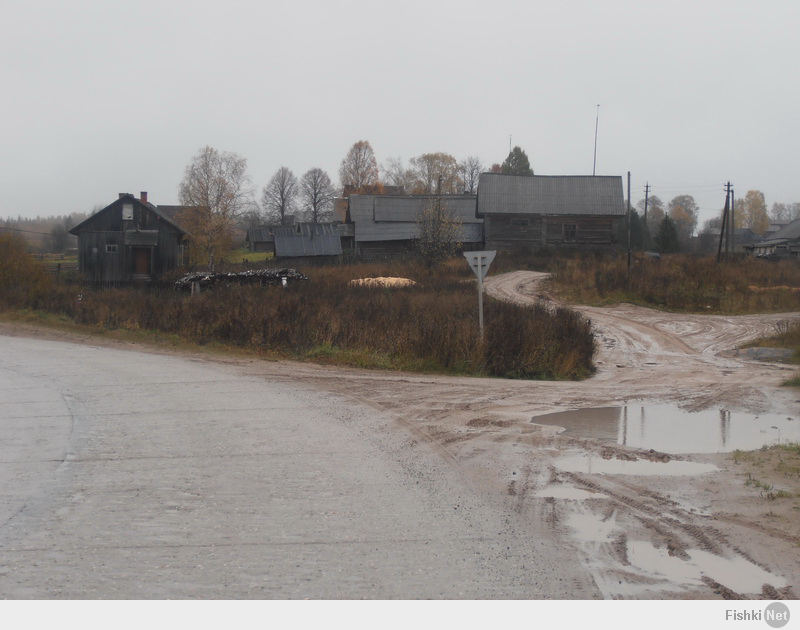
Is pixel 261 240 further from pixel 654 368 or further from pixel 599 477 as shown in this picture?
pixel 599 477

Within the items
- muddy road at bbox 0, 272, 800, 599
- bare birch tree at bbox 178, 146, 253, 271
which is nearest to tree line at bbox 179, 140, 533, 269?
bare birch tree at bbox 178, 146, 253, 271

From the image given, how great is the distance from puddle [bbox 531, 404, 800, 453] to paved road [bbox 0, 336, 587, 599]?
10.2ft

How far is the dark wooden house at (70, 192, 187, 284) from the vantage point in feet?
179

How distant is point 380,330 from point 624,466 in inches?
469

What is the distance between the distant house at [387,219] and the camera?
248 ft

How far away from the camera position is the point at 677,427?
12.4m

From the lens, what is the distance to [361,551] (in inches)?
248

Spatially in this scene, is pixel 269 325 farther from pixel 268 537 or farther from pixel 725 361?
pixel 268 537

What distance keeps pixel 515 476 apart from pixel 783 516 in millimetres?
2829

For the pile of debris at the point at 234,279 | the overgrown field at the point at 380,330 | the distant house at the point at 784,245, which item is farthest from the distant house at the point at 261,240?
the overgrown field at the point at 380,330

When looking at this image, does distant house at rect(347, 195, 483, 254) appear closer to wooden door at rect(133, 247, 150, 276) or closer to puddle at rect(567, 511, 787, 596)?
wooden door at rect(133, 247, 150, 276)

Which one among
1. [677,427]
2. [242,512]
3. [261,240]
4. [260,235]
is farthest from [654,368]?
[260,235]

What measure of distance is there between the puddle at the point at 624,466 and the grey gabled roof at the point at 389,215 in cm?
6522

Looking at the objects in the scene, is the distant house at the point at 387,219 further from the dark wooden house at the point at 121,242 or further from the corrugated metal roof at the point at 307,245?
the dark wooden house at the point at 121,242
